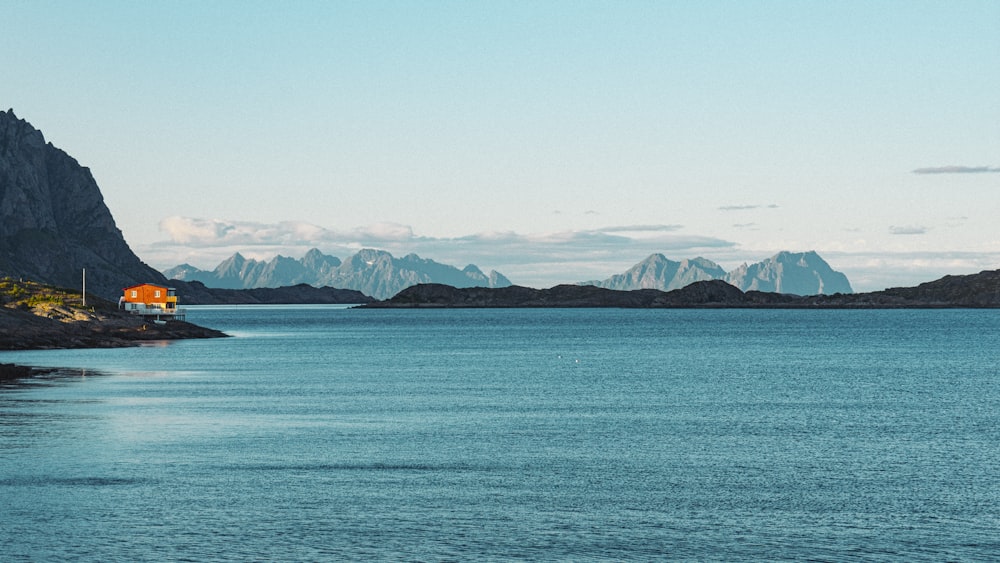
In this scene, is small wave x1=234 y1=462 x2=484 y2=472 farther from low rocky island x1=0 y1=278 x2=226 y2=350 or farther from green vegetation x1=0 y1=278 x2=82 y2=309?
green vegetation x1=0 y1=278 x2=82 y2=309

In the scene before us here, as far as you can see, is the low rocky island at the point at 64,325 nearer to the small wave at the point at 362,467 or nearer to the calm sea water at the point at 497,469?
the calm sea water at the point at 497,469

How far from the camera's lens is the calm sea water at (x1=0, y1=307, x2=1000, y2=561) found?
31250 mm

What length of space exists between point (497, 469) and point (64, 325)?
129 meters

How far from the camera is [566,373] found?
107188 mm

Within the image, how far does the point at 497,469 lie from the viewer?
43625 mm

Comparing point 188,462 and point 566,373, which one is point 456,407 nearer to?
point 188,462

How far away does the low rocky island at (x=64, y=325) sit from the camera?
144 m

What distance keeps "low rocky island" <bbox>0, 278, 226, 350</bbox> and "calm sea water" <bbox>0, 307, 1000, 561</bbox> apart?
56831 millimetres

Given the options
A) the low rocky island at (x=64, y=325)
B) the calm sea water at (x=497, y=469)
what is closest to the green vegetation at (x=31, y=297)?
the low rocky island at (x=64, y=325)

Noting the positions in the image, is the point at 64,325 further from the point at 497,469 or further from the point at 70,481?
the point at 497,469

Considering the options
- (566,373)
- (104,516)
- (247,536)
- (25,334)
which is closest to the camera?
(247,536)

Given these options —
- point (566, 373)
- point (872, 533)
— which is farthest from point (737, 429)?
point (566, 373)

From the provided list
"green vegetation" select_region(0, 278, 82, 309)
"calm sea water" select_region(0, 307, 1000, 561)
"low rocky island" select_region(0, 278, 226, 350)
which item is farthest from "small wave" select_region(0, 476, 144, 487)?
"green vegetation" select_region(0, 278, 82, 309)

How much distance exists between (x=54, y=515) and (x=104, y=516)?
5.25ft
